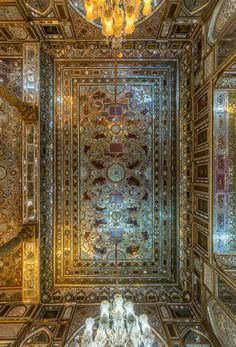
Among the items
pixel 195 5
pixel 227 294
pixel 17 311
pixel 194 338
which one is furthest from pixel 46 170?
pixel 194 338

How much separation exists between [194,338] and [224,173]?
3.67 meters

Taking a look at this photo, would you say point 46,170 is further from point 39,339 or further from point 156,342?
point 156,342

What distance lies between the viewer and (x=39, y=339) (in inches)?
182

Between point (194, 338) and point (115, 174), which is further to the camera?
point (115, 174)

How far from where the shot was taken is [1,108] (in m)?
5.64

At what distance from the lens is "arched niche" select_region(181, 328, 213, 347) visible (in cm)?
455

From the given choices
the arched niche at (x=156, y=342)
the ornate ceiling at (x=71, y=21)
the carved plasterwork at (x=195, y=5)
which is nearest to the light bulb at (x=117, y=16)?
the ornate ceiling at (x=71, y=21)

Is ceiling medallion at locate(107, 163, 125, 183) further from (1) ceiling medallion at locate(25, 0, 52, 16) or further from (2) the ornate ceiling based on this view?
(1) ceiling medallion at locate(25, 0, 52, 16)

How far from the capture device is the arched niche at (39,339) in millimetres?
4508

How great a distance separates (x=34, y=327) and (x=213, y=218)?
4668 mm

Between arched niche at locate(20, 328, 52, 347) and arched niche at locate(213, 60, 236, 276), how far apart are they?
4.00m

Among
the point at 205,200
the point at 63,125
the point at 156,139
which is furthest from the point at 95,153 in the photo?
the point at 205,200

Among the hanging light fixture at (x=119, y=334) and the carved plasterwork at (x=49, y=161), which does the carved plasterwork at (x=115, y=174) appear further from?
the hanging light fixture at (x=119, y=334)

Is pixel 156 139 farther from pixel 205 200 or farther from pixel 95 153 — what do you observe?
pixel 205 200
